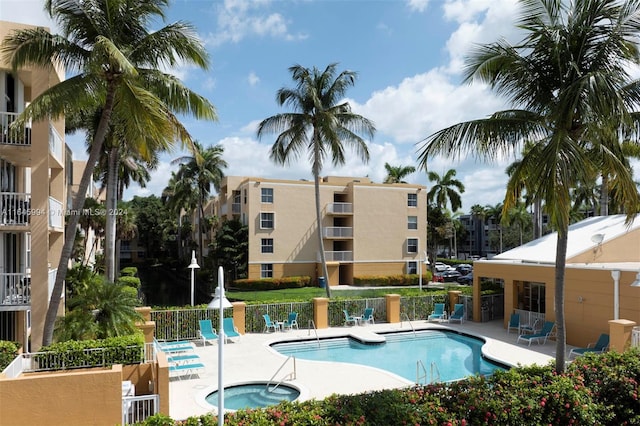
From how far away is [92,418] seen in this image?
9383 millimetres

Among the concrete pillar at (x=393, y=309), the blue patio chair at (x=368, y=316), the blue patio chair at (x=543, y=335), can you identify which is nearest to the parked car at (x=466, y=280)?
the concrete pillar at (x=393, y=309)

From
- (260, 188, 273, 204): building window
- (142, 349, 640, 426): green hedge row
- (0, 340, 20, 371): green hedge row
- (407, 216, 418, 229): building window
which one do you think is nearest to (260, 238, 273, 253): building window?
(260, 188, 273, 204): building window

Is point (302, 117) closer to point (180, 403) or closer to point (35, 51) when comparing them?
point (35, 51)

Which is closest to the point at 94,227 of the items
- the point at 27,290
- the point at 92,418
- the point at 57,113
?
the point at 27,290

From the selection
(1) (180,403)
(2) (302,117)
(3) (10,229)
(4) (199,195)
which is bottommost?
(1) (180,403)

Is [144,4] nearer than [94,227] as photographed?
Yes

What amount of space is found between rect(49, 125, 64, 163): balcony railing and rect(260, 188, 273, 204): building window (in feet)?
71.8

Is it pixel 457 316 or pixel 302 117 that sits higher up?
pixel 302 117

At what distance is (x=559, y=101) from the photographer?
925 cm

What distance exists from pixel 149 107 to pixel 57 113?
2823 mm

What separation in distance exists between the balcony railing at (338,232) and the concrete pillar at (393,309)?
59.4 ft

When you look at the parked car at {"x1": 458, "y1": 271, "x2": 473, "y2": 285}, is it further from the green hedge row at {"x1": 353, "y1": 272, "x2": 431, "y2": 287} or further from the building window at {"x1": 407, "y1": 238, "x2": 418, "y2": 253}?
the building window at {"x1": 407, "y1": 238, "x2": 418, "y2": 253}

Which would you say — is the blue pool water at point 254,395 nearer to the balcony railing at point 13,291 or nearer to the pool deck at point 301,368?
the pool deck at point 301,368

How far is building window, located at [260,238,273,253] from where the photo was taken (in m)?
38.2
